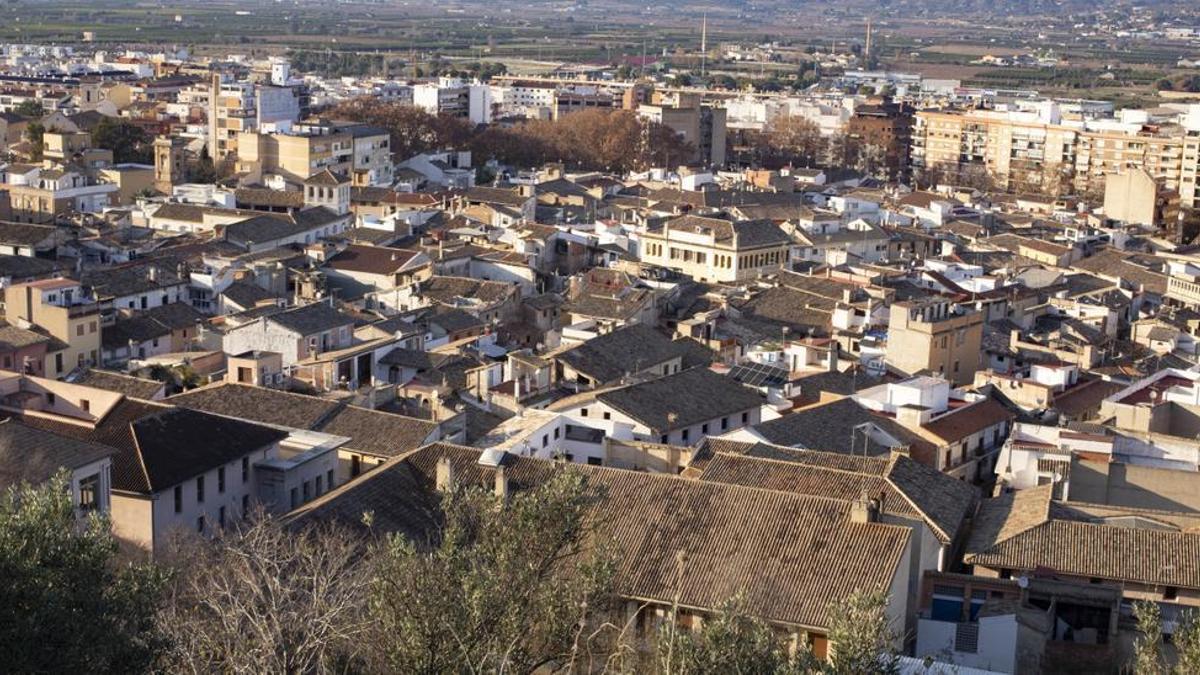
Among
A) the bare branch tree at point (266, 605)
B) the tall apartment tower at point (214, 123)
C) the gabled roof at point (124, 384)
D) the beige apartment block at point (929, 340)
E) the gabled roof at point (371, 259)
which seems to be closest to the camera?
the bare branch tree at point (266, 605)

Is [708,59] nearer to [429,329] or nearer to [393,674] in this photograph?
[429,329]

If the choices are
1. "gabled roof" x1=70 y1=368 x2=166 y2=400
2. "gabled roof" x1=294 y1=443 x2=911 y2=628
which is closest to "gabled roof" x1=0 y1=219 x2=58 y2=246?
"gabled roof" x1=70 y1=368 x2=166 y2=400

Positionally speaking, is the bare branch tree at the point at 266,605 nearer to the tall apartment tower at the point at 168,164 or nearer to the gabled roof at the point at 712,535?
the gabled roof at the point at 712,535

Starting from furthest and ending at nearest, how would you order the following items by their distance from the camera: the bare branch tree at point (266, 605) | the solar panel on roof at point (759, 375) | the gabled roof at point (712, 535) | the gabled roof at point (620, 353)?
the gabled roof at point (620, 353)
the solar panel on roof at point (759, 375)
the gabled roof at point (712, 535)
the bare branch tree at point (266, 605)

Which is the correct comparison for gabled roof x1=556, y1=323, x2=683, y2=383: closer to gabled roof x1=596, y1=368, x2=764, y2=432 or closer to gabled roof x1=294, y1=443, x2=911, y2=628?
gabled roof x1=596, y1=368, x2=764, y2=432

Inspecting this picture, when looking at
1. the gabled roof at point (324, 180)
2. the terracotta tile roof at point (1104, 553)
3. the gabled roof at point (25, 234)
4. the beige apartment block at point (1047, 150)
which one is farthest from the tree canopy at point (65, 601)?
the beige apartment block at point (1047, 150)

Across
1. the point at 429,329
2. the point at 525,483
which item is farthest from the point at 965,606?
the point at 429,329

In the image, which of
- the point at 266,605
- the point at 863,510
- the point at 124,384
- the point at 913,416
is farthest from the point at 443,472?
the point at 913,416

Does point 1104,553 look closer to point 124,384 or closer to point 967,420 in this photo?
point 967,420
